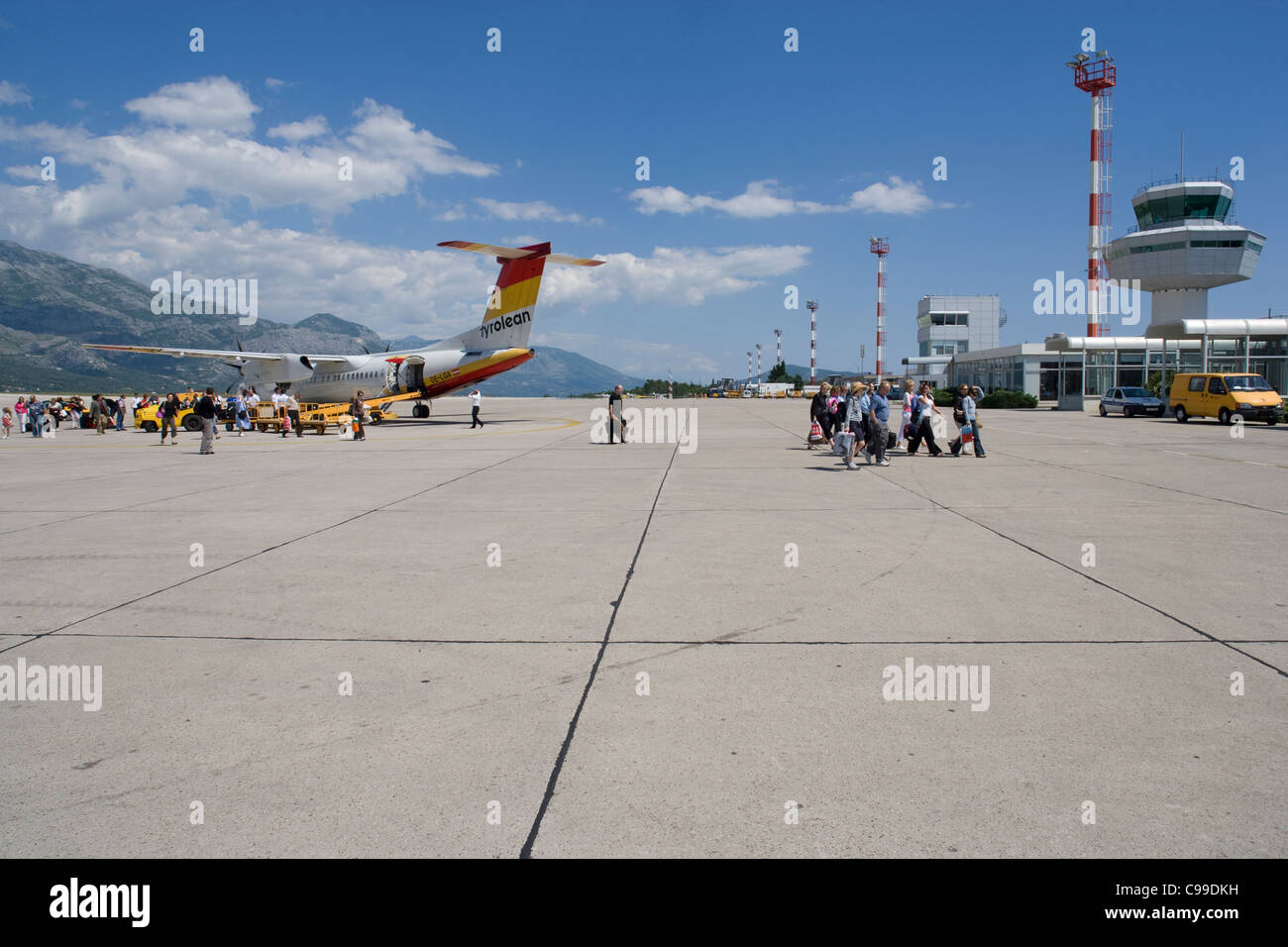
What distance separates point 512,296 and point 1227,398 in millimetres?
28339

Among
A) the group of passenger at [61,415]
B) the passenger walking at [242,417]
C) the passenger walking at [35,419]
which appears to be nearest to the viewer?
the passenger walking at [242,417]

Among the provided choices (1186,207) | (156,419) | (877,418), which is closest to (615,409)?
(877,418)

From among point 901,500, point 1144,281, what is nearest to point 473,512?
point 901,500

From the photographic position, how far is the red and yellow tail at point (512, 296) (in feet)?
106

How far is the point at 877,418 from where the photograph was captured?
17.2 metres

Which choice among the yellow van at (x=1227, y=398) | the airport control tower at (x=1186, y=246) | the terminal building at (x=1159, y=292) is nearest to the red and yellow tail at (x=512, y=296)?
the yellow van at (x=1227, y=398)

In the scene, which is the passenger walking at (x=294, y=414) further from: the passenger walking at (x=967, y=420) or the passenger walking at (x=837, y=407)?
the passenger walking at (x=967, y=420)

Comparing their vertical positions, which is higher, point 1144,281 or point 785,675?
point 1144,281

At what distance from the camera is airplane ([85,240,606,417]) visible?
32812 millimetres

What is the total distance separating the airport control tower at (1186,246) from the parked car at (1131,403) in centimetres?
3318

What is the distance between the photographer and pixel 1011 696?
15.2ft

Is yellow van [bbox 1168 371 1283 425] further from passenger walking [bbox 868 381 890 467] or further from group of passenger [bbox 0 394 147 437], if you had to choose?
group of passenger [bbox 0 394 147 437]

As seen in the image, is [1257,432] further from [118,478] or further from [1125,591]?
[118,478]

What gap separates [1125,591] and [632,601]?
4.28m
